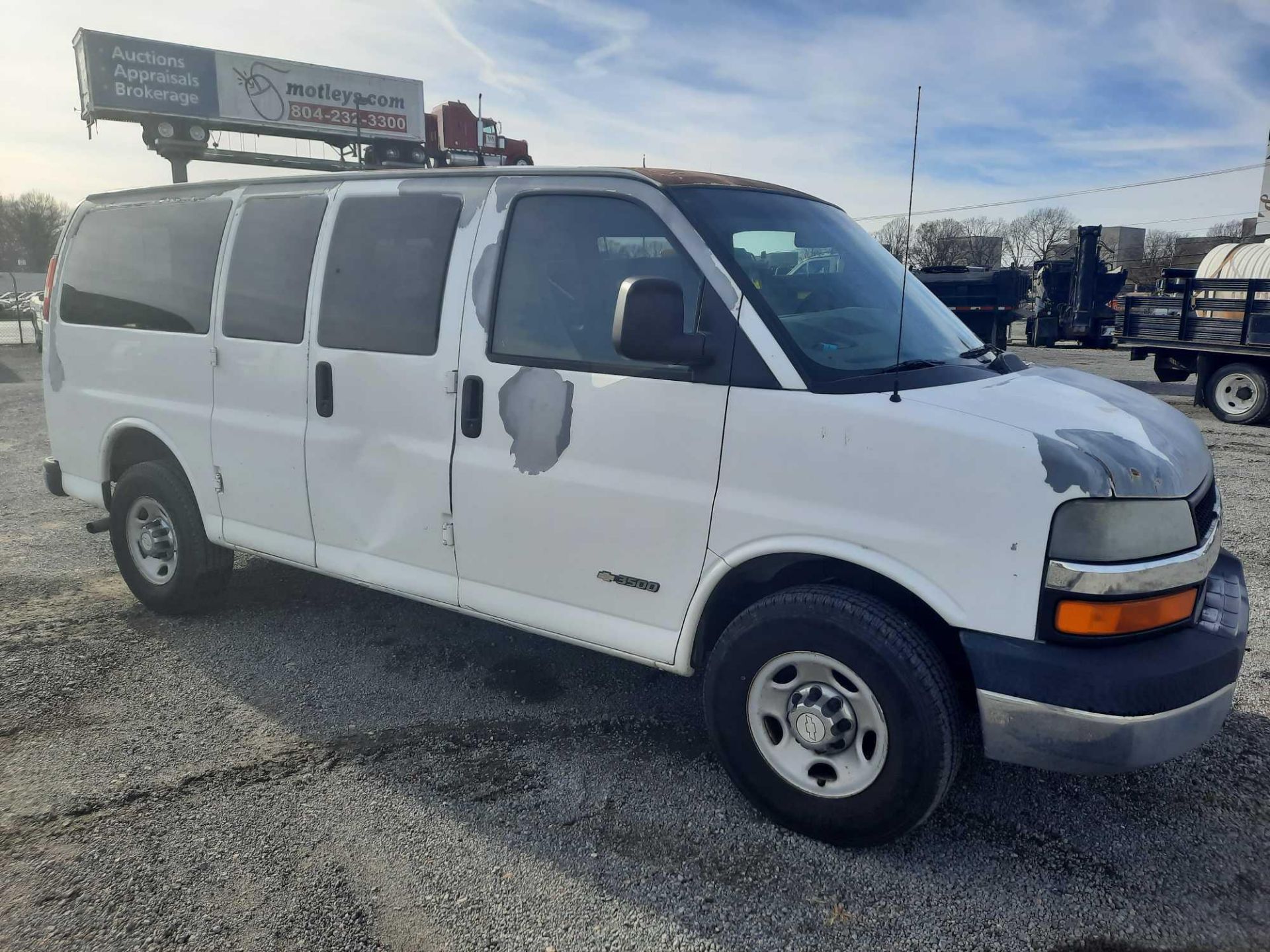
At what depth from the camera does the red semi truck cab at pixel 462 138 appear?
3462 cm

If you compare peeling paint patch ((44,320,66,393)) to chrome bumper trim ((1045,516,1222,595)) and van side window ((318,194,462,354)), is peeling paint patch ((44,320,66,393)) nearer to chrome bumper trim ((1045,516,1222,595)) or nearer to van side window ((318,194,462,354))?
van side window ((318,194,462,354))

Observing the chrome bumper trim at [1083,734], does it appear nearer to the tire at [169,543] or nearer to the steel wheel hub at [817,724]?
the steel wheel hub at [817,724]

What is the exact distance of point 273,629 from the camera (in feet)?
15.4

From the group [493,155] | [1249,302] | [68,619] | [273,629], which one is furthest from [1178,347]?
[493,155]

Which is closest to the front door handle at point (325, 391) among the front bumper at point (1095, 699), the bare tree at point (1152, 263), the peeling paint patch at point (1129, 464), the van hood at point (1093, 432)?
the van hood at point (1093, 432)

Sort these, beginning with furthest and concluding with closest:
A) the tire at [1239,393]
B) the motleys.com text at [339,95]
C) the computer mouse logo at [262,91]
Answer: the motleys.com text at [339,95] → the computer mouse logo at [262,91] → the tire at [1239,393]

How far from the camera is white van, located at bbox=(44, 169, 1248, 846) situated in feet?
8.13

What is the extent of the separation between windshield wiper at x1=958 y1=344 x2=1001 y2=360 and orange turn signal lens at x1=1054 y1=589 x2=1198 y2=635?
3.81 ft

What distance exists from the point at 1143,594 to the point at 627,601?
160cm

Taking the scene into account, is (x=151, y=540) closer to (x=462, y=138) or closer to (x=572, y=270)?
(x=572, y=270)

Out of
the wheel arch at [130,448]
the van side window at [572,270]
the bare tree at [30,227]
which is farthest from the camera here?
the bare tree at [30,227]

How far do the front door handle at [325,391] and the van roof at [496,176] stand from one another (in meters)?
0.85

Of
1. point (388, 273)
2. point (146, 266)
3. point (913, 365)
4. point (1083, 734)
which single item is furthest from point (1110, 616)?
point (146, 266)

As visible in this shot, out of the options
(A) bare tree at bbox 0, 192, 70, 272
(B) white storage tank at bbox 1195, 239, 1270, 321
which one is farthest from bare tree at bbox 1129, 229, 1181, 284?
(A) bare tree at bbox 0, 192, 70, 272
